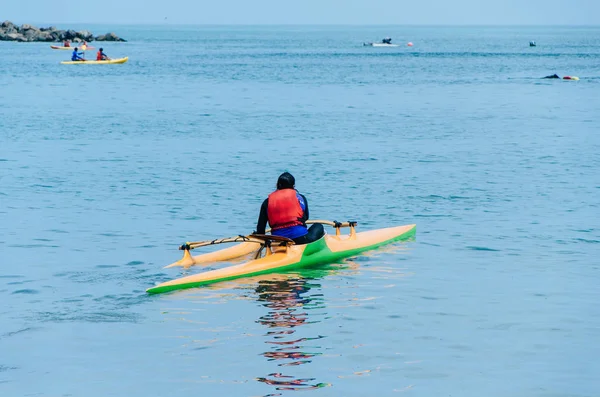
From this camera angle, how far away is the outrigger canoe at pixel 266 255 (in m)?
16.0

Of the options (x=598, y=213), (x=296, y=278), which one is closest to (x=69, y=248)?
(x=296, y=278)

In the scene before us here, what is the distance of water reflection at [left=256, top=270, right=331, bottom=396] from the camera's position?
11.7 metres

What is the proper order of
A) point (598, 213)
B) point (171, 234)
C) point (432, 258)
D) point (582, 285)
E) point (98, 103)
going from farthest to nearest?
point (98, 103)
point (598, 213)
point (171, 234)
point (432, 258)
point (582, 285)

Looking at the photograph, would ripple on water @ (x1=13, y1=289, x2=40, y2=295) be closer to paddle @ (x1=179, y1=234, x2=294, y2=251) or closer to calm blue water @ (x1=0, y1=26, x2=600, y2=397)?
calm blue water @ (x1=0, y1=26, x2=600, y2=397)

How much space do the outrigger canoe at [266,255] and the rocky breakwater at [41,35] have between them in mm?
144258

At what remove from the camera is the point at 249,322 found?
1397 centimetres

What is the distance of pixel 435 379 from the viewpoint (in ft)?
38.5

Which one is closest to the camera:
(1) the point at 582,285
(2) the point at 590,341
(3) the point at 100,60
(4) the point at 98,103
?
(2) the point at 590,341

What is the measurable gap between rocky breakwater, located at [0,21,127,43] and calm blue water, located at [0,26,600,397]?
111m

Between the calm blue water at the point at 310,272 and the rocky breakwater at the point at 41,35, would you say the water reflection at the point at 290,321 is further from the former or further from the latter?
the rocky breakwater at the point at 41,35

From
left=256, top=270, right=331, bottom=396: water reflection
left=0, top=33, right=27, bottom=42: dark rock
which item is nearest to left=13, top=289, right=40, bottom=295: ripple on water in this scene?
left=256, top=270, right=331, bottom=396: water reflection

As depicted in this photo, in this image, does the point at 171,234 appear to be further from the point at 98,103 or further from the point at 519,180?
the point at 98,103

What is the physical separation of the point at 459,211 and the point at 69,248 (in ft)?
31.0

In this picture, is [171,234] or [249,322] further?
[171,234]
